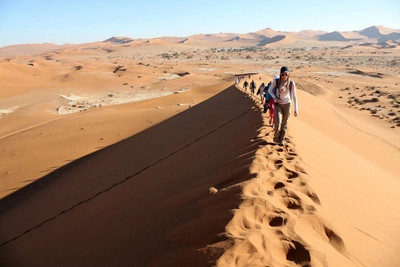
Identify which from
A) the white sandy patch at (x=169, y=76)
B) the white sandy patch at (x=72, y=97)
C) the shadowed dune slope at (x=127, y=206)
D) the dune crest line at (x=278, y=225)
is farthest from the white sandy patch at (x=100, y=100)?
the dune crest line at (x=278, y=225)

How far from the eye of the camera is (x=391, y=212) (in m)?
4.42

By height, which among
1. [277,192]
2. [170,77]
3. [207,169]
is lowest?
[170,77]

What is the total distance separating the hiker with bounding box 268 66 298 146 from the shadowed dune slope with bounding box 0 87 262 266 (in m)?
0.66

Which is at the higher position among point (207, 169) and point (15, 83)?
point (207, 169)

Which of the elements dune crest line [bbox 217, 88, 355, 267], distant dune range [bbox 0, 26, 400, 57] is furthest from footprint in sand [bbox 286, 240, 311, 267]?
distant dune range [bbox 0, 26, 400, 57]

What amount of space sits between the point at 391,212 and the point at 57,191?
779cm

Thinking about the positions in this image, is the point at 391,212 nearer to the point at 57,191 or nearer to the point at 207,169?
the point at 207,169

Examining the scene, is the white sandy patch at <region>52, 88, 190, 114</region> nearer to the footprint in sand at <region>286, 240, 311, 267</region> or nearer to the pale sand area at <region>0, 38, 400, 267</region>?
the pale sand area at <region>0, 38, 400, 267</region>

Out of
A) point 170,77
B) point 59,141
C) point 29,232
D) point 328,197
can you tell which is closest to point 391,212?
point 328,197

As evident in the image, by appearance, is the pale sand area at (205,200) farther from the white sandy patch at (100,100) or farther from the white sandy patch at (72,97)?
the white sandy patch at (72,97)

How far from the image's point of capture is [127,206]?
16.5 feet

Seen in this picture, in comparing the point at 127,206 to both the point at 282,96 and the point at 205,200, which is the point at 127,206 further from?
the point at 282,96

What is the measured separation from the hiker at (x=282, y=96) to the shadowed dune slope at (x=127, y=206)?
66 cm

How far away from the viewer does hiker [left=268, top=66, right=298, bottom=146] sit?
211 inches
